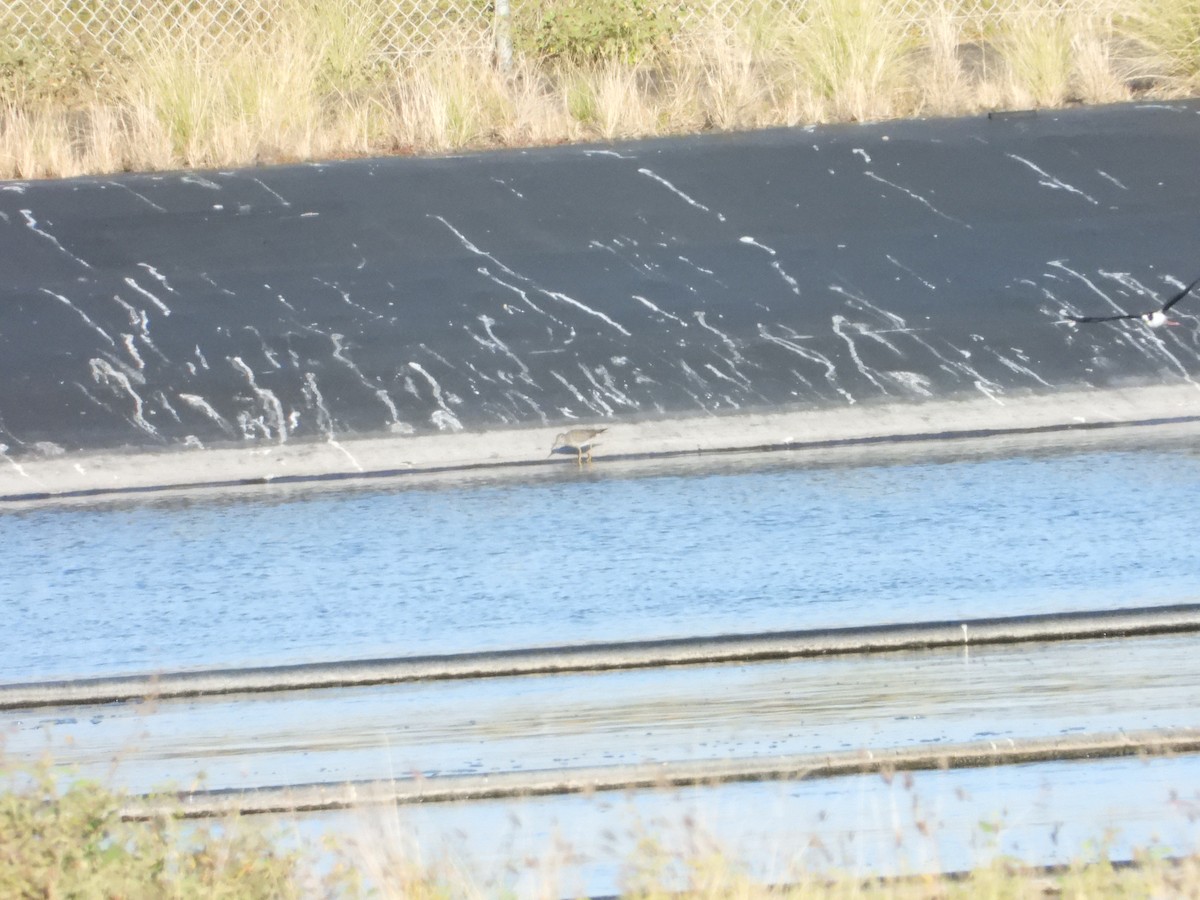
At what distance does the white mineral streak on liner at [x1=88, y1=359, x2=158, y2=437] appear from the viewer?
35.0 ft

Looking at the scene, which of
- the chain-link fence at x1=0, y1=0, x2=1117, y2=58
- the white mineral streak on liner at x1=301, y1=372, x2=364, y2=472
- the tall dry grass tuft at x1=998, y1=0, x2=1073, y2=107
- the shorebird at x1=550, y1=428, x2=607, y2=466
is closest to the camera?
the shorebird at x1=550, y1=428, x2=607, y2=466

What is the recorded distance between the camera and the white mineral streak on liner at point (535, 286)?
10820 millimetres

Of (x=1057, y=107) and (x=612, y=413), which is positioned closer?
(x=612, y=413)

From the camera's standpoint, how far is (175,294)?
11195 millimetres

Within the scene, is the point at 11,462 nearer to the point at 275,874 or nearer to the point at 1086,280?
the point at 1086,280

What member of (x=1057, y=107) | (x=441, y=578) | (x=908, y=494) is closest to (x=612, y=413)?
(x=908, y=494)

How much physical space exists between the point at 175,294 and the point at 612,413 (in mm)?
2872

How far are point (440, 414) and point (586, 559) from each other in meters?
3.06

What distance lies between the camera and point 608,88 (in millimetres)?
12547

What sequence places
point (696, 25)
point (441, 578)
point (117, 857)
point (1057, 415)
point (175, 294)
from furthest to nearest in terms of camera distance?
point (696, 25)
point (175, 294)
point (1057, 415)
point (441, 578)
point (117, 857)

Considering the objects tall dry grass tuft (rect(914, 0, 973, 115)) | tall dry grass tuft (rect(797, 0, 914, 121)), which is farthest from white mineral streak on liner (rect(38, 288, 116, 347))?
tall dry grass tuft (rect(914, 0, 973, 115))

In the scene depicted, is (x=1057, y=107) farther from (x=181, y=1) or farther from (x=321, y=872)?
(x=321, y=872)

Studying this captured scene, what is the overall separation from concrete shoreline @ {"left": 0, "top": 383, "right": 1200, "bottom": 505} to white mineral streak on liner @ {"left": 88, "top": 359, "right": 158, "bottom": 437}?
24 centimetres

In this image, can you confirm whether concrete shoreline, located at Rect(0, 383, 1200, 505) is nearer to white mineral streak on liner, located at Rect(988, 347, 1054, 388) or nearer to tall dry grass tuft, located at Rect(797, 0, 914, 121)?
white mineral streak on liner, located at Rect(988, 347, 1054, 388)
